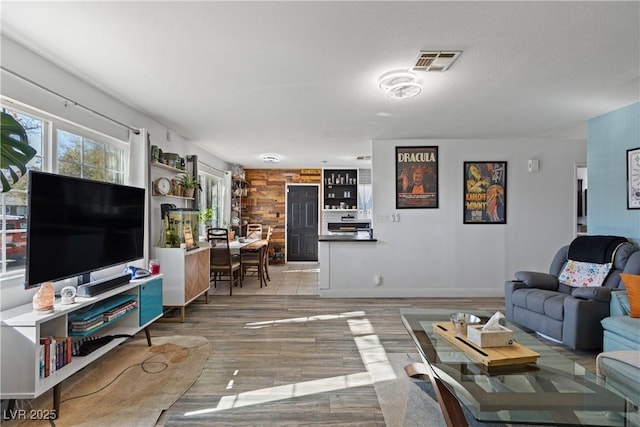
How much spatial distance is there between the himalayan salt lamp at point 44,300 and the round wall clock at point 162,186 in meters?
1.92

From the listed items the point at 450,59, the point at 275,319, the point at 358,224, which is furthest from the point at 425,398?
the point at 358,224

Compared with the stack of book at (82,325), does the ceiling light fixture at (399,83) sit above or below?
above

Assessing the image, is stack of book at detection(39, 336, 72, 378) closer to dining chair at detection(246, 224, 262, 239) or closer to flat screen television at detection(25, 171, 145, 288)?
flat screen television at detection(25, 171, 145, 288)

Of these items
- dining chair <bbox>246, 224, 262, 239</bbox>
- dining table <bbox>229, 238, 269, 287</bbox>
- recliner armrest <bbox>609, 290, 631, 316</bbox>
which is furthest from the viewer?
dining chair <bbox>246, 224, 262, 239</bbox>

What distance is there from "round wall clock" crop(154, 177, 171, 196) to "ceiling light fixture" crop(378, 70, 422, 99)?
2.79 m

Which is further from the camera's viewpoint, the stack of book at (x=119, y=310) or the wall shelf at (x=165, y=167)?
the wall shelf at (x=165, y=167)

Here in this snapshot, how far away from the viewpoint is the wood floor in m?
2.01

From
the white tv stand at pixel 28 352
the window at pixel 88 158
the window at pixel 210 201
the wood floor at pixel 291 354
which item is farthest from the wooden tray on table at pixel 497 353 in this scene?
the window at pixel 210 201

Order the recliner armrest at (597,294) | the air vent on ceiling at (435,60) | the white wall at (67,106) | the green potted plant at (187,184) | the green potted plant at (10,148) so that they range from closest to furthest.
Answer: the green potted plant at (10,148) → the white wall at (67,106) → the air vent on ceiling at (435,60) → the recliner armrest at (597,294) → the green potted plant at (187,184)

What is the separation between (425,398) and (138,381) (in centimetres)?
211

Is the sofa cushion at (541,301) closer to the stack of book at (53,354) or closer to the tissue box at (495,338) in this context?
the tissue box at (495,338)

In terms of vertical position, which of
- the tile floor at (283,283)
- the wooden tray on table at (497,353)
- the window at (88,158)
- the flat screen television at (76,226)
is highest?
the window at (88,158)

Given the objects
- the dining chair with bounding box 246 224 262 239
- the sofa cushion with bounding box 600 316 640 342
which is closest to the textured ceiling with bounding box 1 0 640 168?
the sofa cushion with bounding box 600 316 640 342

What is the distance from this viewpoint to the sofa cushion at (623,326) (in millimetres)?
2344
